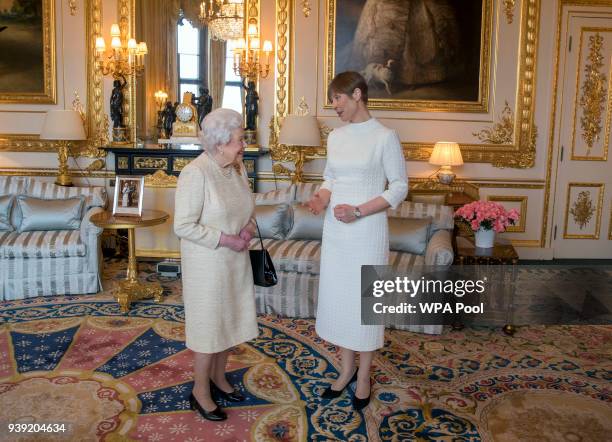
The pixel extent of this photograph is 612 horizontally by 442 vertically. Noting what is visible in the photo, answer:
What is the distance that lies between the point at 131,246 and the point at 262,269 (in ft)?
7.71

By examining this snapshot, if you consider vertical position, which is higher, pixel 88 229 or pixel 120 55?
pixel 120 55

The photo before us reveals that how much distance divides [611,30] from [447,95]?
2016 mm

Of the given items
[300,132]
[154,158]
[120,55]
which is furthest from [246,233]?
[120,55]

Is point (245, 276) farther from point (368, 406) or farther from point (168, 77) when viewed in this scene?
point (168, 77)

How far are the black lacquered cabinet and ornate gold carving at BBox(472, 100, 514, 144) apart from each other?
2.54 metres

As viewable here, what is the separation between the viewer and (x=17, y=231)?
17.7 ft

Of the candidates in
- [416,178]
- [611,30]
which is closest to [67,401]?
[416,178]

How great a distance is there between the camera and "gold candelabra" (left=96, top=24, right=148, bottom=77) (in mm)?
6176

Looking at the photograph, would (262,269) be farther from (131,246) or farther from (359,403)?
(131,246)

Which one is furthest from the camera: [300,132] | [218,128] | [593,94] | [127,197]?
[593,94]

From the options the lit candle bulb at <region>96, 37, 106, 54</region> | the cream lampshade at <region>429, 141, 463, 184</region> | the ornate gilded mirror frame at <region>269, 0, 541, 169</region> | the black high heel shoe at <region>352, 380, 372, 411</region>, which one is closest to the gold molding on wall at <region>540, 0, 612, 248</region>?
the ornate gilded mirror frame at <region>269, 0, 541, 169</region>

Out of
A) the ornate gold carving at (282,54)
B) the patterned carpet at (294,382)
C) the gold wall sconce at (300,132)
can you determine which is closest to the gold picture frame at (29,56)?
the ornate gold carving at (282,54)

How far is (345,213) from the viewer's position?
9.63ft

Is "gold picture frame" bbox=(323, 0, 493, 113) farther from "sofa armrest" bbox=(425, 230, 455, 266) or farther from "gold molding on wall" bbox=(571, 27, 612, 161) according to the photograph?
"sofa armrest" bbox=(425, 230, 455, 266)
